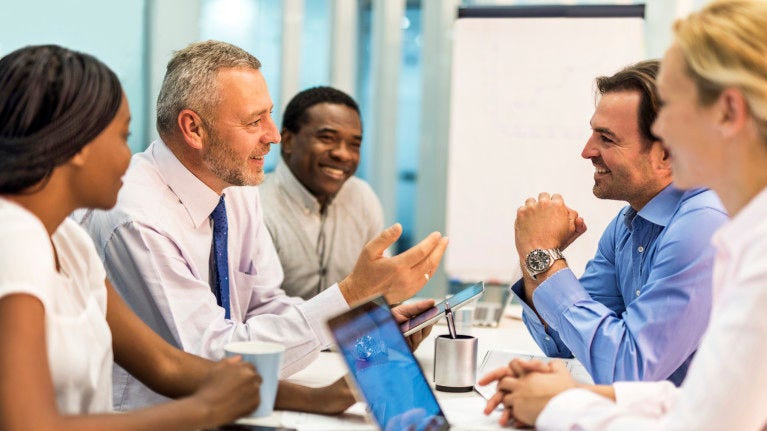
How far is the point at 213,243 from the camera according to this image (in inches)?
79.7

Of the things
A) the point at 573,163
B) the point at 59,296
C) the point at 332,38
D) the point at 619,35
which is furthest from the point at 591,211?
the point at 59,296

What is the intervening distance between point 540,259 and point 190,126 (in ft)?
2.96

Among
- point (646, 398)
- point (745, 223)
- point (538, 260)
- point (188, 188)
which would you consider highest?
point (745, 223)

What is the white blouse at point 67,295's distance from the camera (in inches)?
45.0

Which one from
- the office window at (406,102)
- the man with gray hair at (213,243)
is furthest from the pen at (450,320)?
the office window at (406,102)

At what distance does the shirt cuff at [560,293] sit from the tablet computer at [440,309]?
0.16 meters

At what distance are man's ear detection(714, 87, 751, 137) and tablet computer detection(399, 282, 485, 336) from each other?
64 cm

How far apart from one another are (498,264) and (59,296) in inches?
104

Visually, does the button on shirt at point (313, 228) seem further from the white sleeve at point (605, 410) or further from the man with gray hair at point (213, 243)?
the white sleeve at point (605, 410)

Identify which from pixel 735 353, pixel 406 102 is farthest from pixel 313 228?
pixel 735 353

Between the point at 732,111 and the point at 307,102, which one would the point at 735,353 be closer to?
the point at 732,111

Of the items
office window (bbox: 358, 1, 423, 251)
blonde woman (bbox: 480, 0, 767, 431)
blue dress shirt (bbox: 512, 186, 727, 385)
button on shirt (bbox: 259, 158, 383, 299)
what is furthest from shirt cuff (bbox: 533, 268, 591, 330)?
office window (bbox: 358, 1, 423, 251)

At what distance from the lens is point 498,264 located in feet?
12.2

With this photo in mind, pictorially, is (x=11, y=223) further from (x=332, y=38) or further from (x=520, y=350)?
(x=332, y=38)
